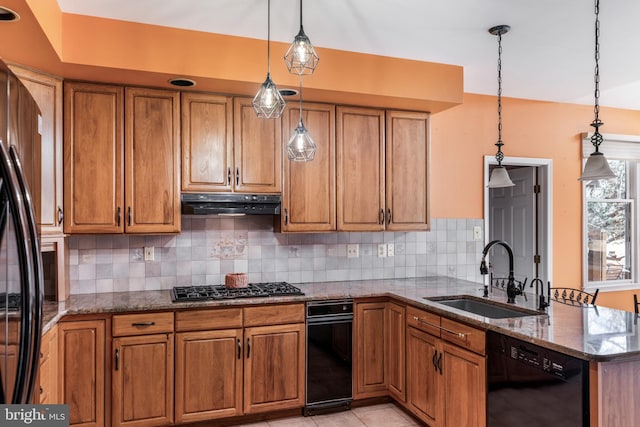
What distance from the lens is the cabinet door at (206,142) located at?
10.8 ft

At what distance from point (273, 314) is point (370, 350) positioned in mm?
810

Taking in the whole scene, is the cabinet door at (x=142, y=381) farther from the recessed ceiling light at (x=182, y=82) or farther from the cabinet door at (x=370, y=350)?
the recessed ceiling light at (x=182, y=82)

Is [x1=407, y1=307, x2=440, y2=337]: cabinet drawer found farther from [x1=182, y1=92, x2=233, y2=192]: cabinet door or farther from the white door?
the white door

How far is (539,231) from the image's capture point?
4.71 m

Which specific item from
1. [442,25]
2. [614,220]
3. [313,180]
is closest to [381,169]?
[313,180]

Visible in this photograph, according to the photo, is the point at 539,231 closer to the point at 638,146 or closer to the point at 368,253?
the point at 638,146

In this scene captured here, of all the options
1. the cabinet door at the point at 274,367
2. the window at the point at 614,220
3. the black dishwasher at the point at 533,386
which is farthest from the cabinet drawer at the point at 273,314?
the window at the point at 614,220

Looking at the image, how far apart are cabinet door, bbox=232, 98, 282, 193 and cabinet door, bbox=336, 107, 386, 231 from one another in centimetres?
51

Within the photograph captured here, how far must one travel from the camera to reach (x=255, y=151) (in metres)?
3.45

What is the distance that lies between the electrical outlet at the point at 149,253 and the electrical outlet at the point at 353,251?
5.24 ft

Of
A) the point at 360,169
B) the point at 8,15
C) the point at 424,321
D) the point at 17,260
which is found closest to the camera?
the point at 17,260

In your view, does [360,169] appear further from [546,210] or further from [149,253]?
[546,210]

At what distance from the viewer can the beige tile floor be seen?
323cm

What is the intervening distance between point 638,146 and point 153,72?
4895mm
